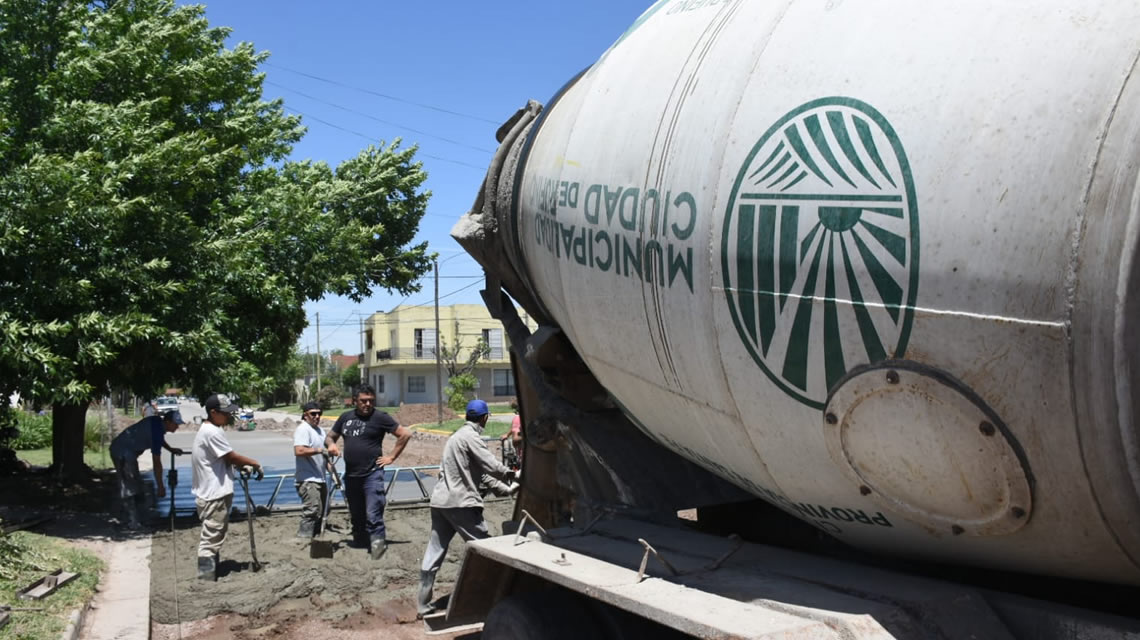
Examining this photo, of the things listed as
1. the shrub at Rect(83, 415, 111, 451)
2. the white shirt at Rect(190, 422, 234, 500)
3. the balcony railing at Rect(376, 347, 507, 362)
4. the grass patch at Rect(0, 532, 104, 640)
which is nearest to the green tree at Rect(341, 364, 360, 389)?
the balcony railing at Rect(376, 347, 507, 362)

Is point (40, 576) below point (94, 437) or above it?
above

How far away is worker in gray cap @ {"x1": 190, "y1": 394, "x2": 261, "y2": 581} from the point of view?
816 cm

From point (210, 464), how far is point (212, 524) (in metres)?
0.51

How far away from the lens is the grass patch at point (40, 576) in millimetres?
6155

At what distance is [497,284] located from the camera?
18.2 ft

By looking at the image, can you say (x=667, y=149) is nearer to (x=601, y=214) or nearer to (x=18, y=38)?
(x=601, y=214)

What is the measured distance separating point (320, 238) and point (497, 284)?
28.0 feet

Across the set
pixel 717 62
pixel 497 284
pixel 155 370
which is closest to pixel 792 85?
pixel 717 62

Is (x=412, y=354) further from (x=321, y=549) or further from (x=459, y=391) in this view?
(x=321, y=549)

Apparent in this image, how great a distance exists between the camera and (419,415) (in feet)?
140

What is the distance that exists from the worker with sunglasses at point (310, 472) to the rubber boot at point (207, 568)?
1.57m

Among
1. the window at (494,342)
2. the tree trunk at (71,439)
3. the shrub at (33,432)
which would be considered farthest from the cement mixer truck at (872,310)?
the window at (494,342)

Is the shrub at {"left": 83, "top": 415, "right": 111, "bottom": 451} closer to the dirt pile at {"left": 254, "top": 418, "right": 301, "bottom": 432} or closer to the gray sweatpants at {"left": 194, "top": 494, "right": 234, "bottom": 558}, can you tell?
the dirt pile at {"left": 254, "top": 418, "right": 301, "bottom": 432}

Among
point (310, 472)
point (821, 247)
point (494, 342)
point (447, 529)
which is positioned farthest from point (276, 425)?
point (821, 247)
